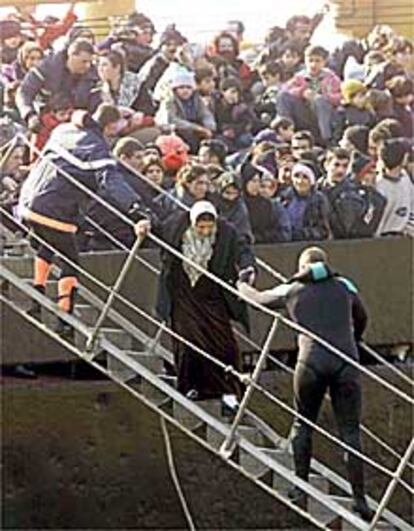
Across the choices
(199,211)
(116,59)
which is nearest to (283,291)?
(199,211)

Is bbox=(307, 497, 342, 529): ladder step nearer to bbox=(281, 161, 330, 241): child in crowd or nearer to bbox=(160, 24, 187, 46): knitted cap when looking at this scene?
bbox=(281, 161, 330, 241): child in crowd

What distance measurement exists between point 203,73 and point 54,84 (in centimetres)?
152

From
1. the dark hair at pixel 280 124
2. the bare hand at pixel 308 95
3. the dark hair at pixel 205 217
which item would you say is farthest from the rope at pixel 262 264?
the bare hand at pixel 308 95

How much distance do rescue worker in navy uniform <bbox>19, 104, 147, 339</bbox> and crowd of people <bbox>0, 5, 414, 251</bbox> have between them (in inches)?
6.8

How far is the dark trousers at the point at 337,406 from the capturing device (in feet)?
32.4

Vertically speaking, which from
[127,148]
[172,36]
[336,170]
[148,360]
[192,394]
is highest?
[172,36]

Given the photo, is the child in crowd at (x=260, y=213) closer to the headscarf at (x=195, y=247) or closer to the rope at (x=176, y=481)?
the rope at (x=176, y=481)

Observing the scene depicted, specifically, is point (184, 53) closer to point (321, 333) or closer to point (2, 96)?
point (2, 96)

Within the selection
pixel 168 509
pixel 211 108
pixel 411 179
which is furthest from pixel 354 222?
pixel 168 509

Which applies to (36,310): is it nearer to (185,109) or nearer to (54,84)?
(54,84)

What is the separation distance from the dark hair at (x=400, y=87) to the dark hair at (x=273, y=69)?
0.88 m

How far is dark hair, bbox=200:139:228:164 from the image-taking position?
40.2 ft

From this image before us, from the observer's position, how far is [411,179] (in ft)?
42.6

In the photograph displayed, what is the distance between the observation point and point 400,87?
14.2m
